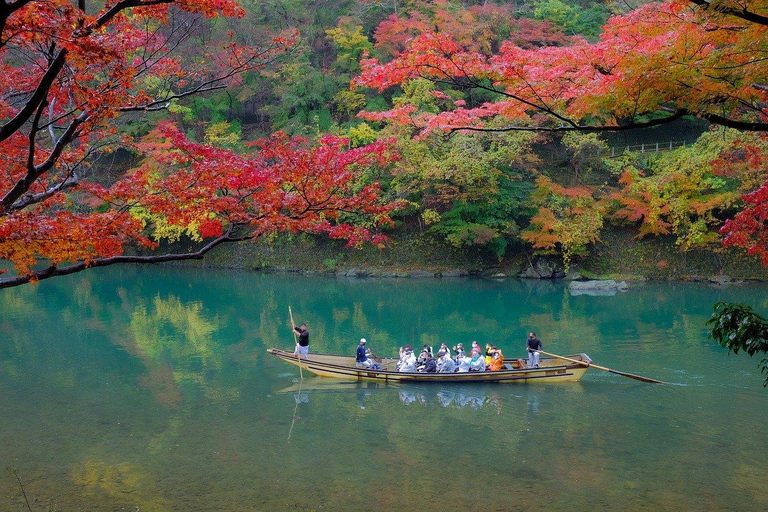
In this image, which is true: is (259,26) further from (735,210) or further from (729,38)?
(729,38)

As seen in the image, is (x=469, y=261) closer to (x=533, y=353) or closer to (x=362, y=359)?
(x=533, y=353)

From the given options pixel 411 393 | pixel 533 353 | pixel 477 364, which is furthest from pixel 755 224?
pixel 411 393

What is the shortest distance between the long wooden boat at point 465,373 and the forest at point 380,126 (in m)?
2.90

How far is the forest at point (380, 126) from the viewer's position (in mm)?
5047

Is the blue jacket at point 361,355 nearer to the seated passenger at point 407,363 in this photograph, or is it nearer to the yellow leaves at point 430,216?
the seated passenger at point 407,363

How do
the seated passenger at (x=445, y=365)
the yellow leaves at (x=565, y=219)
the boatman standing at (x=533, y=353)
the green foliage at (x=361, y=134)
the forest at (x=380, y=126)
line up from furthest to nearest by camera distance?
the green foliage at (x=361, y=134) < the yellow leaves at (x=565, y=219) < the boatman standing at (x=533, y=353) < the seated passenger at (x=445, y=365) < the forest at (x=380, y=126)

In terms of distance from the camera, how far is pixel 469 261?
26297mm

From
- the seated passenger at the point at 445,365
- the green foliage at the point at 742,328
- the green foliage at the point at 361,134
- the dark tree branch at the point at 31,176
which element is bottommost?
the seated passenger at the point at 445,365

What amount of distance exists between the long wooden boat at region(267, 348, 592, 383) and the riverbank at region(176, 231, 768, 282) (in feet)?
37.3

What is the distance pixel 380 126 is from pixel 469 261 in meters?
8.05

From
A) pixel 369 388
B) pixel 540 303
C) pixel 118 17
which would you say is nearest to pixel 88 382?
pixel 369 388

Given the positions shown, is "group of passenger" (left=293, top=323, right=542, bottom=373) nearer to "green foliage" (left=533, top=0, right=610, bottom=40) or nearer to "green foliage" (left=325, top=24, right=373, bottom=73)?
"green foliage" (left=325, top=24, right=373, bottom=73)

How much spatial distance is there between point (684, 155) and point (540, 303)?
898cm

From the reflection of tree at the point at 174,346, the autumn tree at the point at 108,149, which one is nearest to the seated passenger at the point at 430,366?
the reflection of tree at the point at 174,346
